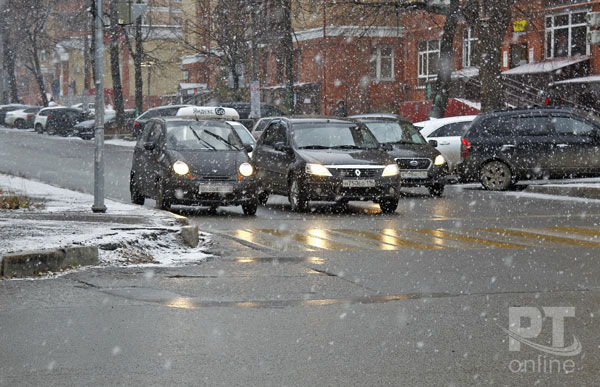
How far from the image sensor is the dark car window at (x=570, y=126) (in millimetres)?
24172

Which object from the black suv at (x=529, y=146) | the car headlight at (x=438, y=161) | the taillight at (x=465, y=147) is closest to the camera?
the car headlight at (x=438, y=161)

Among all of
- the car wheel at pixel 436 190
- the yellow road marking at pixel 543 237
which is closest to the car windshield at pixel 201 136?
the car wheel at pixel 436 190

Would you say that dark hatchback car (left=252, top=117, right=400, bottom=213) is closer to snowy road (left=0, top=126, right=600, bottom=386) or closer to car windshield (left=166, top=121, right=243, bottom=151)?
car windshield (left=166, top=121, right=243, bottom=151)

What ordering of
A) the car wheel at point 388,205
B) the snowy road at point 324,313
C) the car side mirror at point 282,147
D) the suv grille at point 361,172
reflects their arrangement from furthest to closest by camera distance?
1. the car side mirror at point 282,147
2. the car wheel at point 388,205
3. the suv grille at point 361,172
4. the snowy road at point 324,313

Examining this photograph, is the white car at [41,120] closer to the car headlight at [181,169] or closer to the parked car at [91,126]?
the parked car at [91,126]

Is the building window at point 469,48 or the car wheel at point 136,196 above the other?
the building window at point 469,48

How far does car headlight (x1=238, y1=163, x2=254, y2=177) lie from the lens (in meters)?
18.7

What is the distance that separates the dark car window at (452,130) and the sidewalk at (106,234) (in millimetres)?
12654

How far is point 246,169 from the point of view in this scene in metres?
18.8

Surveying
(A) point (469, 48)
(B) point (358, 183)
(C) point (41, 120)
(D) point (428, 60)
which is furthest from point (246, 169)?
(C) point (41, 120)

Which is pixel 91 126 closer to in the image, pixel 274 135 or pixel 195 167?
pixel 274 135

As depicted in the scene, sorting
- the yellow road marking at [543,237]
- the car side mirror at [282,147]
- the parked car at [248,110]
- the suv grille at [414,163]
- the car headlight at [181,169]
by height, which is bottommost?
the yellow road marking at [543,237]

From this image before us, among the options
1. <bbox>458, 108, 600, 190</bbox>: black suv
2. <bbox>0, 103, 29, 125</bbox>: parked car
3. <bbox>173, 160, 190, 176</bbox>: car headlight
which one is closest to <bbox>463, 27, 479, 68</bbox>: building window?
<bbox>458, 108, 600, 190</bbox>: black suv

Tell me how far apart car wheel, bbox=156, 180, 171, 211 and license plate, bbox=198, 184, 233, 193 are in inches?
25.5
